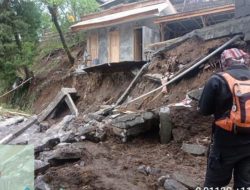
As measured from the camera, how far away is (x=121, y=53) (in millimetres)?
20734

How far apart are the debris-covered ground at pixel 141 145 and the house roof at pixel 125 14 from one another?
7.59 m

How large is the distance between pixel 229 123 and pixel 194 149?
10.6 ft

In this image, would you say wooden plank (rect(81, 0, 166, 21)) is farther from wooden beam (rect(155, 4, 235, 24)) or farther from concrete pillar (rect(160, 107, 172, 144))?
concrete pillar (rect(160, 107, 172, 144))

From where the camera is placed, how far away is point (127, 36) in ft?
67.3

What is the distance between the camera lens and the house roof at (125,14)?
18.7m

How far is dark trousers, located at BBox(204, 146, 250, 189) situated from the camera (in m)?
3.68

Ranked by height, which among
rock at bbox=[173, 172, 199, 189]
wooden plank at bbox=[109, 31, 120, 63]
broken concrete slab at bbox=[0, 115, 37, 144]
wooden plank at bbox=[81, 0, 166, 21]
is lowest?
broken concrete slab at bbox=[0, 115, 37, 144]

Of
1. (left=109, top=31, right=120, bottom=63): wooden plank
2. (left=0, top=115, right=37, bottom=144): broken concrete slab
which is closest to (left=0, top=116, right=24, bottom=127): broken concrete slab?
(left=0, top=115, right=37, bottom=144): broken concrete slab

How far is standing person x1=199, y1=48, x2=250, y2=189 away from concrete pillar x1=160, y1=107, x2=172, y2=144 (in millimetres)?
3537

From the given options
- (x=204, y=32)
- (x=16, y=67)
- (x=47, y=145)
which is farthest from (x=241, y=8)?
(x=16, y=67)

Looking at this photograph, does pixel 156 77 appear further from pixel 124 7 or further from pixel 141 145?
pixel 124 7

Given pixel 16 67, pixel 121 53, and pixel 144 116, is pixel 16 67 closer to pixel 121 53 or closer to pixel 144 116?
pixel 121 53

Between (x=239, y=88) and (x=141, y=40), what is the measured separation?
16834 millimetres

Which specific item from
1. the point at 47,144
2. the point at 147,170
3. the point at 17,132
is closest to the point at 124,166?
the point at 147,170
